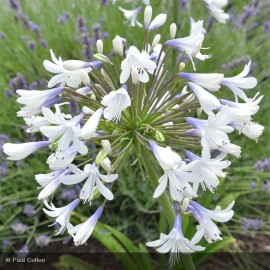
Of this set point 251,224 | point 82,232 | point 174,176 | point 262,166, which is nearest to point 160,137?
point 174,176

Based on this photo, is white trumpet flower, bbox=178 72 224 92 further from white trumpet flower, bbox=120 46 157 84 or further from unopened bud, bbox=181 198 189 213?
unopened bud, bbox=181 198 189 213

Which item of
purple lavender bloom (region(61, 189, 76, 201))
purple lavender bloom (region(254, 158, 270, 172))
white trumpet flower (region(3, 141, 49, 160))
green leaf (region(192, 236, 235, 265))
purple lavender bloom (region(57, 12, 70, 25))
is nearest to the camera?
white trumpet flower (region(3, 141, 49, 160))

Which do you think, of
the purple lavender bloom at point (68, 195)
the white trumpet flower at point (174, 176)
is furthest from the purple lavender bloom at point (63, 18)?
the white trumpet flower at point (174, 176)

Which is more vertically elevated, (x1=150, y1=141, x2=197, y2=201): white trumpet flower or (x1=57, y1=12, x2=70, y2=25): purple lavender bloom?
(x1=150, y1=141, x2=197, y2=201): white trumpet flower

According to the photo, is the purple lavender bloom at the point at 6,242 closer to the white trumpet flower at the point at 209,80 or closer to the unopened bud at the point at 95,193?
the unopened bud at the point at 95,193

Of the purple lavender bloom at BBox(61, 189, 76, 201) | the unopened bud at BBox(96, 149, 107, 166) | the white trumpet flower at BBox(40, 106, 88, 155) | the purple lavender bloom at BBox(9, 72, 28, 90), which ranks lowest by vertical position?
the purple lavender bloom at BBox(61, 189, 76, 201)

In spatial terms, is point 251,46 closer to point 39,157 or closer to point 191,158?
point 39,157

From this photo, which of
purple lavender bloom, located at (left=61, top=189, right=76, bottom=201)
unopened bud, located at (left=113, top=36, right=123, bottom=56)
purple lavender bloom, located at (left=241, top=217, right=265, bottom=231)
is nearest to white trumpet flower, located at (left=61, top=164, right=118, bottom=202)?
unopened bud, located at (left=113, top=36, right=123, bottom=56)

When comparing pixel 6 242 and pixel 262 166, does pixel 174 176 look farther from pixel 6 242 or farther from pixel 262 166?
pixel 6 242
